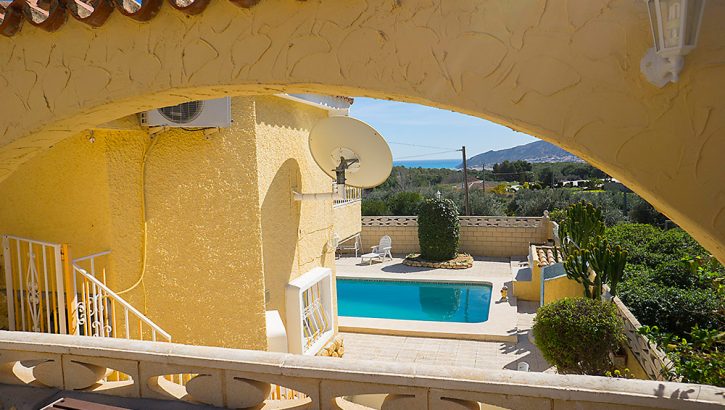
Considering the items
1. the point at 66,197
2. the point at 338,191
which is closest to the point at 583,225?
the point at 338,191

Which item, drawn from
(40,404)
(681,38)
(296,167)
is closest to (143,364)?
(40,404)

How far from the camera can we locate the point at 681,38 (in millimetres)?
2244

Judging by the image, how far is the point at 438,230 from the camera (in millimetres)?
23734

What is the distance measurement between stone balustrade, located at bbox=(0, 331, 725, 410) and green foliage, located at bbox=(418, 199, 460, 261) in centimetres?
2062

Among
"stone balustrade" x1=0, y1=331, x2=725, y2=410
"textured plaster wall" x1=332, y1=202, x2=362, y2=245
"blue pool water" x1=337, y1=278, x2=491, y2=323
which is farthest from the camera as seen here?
"blue pool water" x1=337, y1=278, x2=491, y2=323

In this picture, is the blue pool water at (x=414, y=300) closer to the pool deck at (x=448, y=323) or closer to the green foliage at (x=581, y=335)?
the pool deck at (x=448, y=323)

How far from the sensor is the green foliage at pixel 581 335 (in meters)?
8.27

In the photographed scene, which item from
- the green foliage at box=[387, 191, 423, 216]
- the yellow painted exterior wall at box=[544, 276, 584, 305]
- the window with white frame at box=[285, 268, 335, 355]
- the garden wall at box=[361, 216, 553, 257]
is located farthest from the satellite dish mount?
the green foliage at box=[387, 191, 423, 216]

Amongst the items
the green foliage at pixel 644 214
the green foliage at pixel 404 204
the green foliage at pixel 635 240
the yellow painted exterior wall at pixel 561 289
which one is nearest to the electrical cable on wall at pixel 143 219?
the yellow painted exterior wall at pixel 561 289

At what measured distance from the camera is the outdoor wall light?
2188 mm

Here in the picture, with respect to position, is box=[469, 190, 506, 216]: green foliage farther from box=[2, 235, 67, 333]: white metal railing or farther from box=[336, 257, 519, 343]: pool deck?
box=[2, 235, 67, 333]: white metal railing

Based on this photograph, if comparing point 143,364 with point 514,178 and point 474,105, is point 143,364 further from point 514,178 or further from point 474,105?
point 514,178

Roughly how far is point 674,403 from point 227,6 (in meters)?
3.72

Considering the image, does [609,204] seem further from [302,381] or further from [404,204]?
[302,381]
